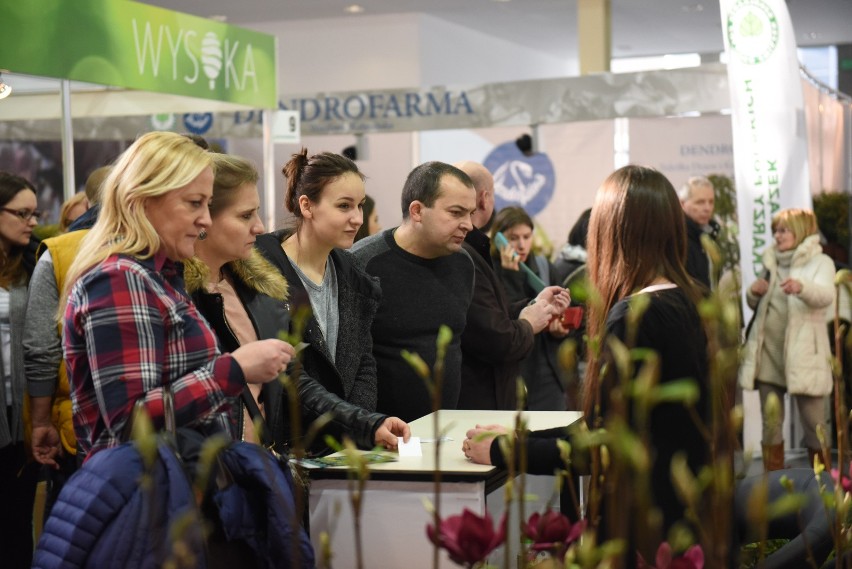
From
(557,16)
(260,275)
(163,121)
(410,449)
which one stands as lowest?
(410,449)

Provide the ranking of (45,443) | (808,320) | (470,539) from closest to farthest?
(470,539)
(45,443)
(808,320)

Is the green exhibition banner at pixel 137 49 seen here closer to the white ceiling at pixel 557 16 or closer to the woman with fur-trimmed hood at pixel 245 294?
the woman with fur-trimmed hood at pixel 245 294

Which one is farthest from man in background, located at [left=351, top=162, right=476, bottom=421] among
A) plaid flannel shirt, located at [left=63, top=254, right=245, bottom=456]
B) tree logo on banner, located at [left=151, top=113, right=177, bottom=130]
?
tree logo on banner, located at [left=151, top=113, right=177, bottom=130]

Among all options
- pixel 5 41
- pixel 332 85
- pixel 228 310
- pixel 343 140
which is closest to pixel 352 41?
pixel 332 85

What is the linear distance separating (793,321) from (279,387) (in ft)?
14.1

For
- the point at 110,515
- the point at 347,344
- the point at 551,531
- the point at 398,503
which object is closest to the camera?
the point at 551,531

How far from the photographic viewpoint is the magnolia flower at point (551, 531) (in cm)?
84

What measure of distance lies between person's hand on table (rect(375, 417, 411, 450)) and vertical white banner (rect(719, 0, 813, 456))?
13.4 feet

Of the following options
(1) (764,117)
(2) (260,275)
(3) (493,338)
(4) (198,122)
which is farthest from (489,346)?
(4) (198,122)

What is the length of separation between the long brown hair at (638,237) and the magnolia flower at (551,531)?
45.8 inches

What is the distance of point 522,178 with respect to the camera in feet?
28.9

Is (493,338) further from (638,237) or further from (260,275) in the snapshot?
(638,237)

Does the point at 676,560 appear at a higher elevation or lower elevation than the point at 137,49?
lower

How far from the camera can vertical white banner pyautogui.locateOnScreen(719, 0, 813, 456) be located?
6.01 metres
